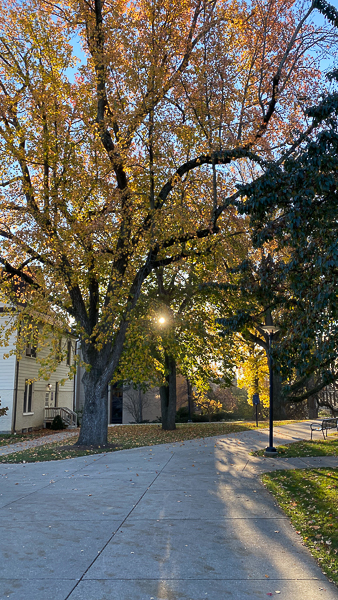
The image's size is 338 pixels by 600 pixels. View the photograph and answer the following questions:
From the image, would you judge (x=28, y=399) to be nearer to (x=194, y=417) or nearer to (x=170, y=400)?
(x=170, y=400)

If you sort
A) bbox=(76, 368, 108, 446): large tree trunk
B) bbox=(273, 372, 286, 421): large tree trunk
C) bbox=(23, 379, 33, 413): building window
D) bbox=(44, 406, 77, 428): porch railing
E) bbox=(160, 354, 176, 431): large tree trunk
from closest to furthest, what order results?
bbox=(76, 368, 108, 446): large tree trunk → bbox=(160, 354, 176, 431): large tree trunk → bbox=(23, 379, 33, 413): building window → bbox=(44, 406, 77, 428): porch railing → bbox=(273, 372, 286, 421): large tree trunk

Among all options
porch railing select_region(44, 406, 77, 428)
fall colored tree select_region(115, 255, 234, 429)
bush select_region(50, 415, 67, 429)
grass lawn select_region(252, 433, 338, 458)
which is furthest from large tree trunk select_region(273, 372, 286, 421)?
grass lawn select_region(252, 433, 338, 458)

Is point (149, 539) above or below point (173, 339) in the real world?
below

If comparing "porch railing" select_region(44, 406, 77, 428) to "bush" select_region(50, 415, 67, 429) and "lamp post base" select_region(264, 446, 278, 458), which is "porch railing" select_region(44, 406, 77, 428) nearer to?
"bush" select_region(50, 415, 67, 429)

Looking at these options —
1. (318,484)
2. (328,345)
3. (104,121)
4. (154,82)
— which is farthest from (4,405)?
(328,345)

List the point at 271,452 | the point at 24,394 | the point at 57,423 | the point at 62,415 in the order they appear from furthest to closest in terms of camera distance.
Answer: the point at 62,415 < the point at 57,423 < the point at 24,394 < the point at 271,452

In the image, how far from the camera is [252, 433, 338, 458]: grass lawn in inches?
528

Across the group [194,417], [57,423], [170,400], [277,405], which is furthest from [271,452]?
[194,417]

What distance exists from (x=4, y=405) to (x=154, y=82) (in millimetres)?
17146

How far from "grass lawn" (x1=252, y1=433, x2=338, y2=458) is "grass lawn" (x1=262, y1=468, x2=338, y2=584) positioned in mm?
2974

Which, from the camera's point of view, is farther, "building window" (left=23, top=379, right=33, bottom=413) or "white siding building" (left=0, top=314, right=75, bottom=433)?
"building window" (left=23, top=379, right=33, bottom=413)

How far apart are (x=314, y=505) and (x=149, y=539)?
2931mm

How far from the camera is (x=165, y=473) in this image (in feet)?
33.9

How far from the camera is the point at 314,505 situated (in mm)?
7387
